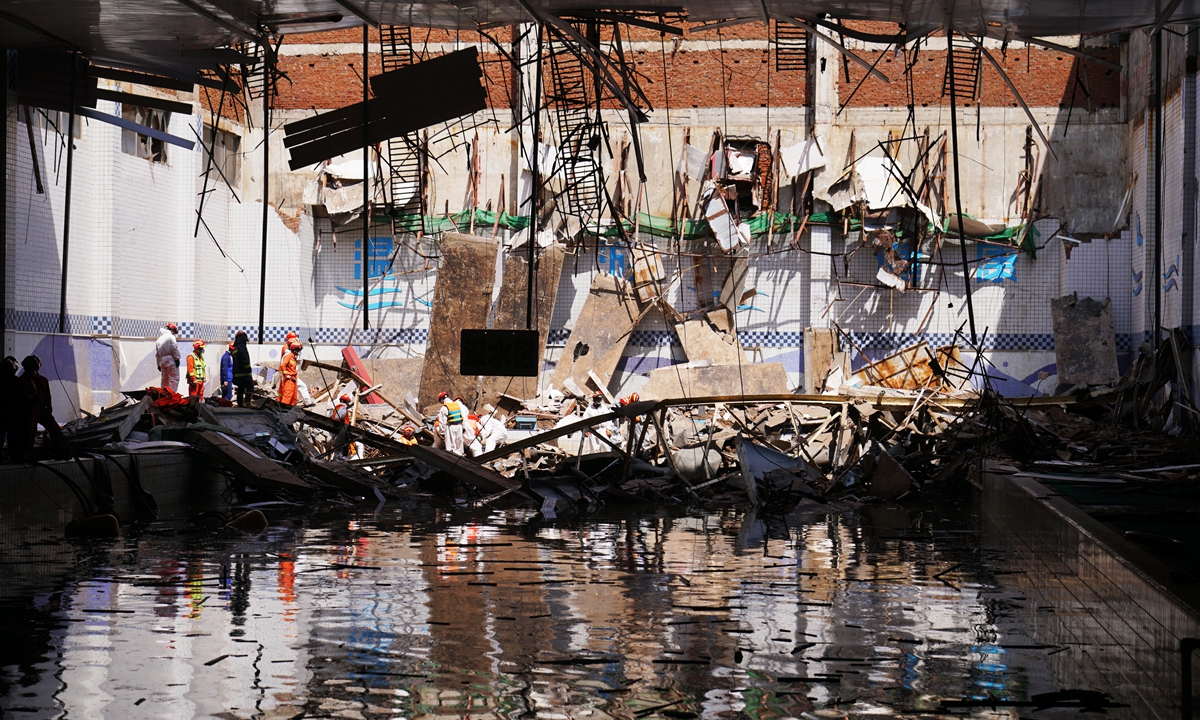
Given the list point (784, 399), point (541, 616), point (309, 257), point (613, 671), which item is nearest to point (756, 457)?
point (784, 399)

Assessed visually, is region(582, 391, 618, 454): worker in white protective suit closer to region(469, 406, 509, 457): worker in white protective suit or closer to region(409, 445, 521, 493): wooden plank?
region(469, 406, 509, 457): worker in white protective suit

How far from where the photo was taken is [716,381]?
22812 millimetres

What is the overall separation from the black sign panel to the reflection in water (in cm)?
187

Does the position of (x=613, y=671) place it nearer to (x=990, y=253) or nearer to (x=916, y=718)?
(x=916, y=718)

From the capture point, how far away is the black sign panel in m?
11.8

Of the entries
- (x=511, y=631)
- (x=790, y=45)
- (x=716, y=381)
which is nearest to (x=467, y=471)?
(x=790, y=45)

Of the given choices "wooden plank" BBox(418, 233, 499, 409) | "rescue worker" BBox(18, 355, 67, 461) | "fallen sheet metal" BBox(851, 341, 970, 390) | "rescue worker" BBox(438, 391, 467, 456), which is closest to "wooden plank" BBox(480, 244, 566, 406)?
"wooden plank" BBox(418, 233, 499, 409)

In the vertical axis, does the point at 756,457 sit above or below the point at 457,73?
below

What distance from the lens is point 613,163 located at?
81.1ft

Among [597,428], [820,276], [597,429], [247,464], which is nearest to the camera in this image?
[247,464]

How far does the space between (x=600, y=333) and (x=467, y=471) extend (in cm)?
955

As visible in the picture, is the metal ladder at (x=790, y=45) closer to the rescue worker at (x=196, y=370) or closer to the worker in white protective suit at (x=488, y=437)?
the worker in white protective suit at (x=488, y=437)

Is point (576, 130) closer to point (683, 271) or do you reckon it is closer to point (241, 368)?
point (241, 368)

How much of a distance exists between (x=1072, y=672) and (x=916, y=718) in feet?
5.11
